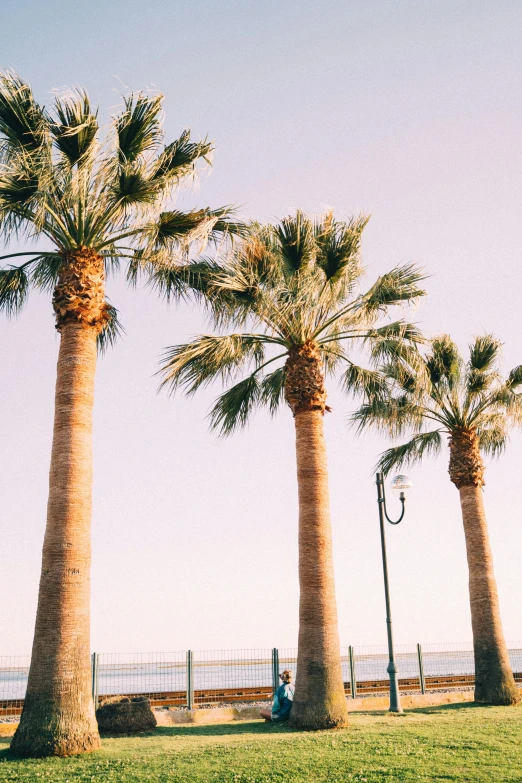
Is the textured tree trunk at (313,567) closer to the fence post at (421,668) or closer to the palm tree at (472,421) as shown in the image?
the palm tree at (472,421)

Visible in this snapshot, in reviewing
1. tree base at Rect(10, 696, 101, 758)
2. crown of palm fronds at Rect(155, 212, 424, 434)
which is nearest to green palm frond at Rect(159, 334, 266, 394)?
crown of palm fronds at Rect(155, 212, 424, 434)

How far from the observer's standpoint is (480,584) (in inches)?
696

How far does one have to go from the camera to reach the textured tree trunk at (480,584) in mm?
16859

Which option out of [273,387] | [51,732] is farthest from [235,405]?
[51,732]

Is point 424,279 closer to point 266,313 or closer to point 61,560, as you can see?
point 266,313

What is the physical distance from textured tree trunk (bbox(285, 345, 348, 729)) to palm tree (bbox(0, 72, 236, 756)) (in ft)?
12.4

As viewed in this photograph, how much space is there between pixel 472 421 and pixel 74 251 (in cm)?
1171

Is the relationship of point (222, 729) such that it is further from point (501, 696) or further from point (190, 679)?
point (501, 696)

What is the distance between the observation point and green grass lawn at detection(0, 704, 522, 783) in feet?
26.4

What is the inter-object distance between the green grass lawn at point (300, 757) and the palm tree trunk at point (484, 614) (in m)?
4.41

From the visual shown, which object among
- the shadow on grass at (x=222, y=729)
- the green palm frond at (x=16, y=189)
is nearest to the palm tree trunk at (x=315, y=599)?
the shadow on grass at (x=222, y=729)

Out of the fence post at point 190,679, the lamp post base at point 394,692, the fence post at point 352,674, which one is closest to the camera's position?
the lamp post base at point 394,692

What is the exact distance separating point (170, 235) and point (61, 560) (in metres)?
6.26

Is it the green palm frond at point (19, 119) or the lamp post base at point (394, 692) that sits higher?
the green palm frond at point (19, 119)
